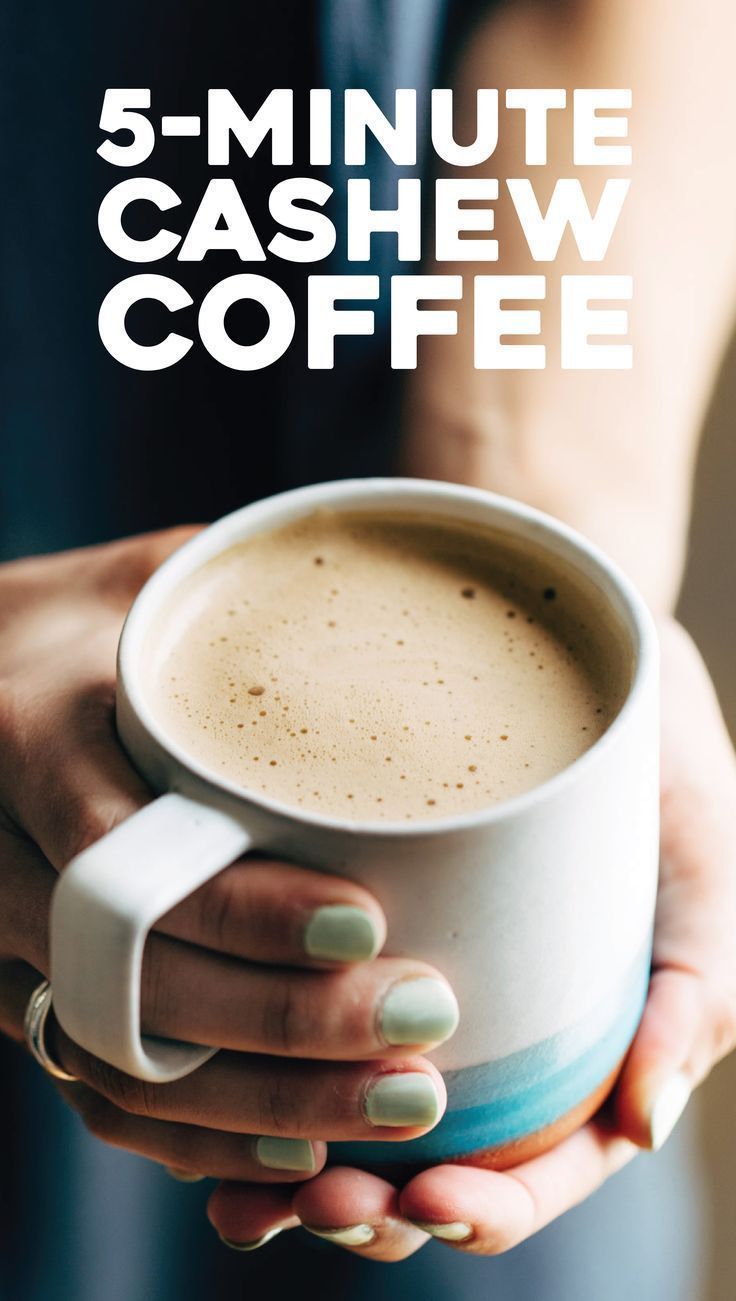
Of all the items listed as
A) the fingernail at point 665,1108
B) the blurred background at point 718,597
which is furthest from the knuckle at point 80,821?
the blurred background at point 718,597

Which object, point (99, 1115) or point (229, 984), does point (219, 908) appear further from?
point (99, 1115)

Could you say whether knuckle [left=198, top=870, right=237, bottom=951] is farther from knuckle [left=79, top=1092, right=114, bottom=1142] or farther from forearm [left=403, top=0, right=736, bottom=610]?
forearm [left=403, top=0, right=736, bottom=610]

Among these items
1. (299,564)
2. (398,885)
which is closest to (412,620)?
(299,564)

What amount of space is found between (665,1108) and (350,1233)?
0.18 m

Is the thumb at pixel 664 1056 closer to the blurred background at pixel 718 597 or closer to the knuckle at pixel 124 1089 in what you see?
the knuckle at pixel 124 1089

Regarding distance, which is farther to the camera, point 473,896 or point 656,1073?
point 656,1073

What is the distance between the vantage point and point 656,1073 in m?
0.67

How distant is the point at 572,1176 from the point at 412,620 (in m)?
0.30

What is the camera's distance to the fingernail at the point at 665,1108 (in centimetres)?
67

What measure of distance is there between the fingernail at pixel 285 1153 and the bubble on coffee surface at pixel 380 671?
0.17m

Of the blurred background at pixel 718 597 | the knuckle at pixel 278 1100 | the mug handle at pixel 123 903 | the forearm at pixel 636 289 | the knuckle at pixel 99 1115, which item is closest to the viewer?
the mug handle at pixel 123 903

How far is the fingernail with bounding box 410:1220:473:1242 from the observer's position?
59 cm

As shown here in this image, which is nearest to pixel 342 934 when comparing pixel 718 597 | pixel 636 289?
pixel 636 289

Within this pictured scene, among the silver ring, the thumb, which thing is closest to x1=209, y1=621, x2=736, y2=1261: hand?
the thumb
